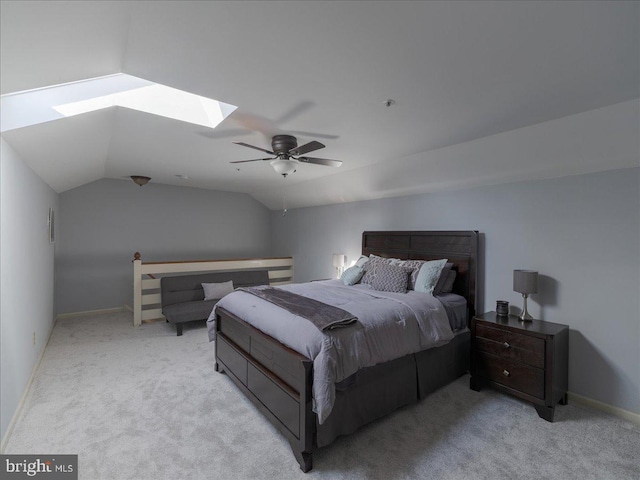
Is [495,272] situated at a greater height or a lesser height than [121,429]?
greater

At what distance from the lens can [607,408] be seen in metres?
2.52

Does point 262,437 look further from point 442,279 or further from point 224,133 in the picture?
point 224,133

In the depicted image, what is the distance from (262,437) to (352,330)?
1.01 meters

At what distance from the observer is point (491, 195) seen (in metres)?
3.30

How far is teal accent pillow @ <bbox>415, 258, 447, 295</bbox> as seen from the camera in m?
3.23

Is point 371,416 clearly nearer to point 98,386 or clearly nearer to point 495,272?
point 495,272

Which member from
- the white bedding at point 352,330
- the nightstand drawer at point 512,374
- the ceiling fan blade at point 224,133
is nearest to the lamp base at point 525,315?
the nightstand drawer at point 512,374

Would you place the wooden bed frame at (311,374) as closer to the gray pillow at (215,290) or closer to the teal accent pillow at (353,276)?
the teal accent pillow at (353,276)

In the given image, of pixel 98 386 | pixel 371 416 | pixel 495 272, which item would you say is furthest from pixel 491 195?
pixel 98 386

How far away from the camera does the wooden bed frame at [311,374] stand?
1.95 m

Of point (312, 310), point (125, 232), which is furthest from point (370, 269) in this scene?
point (125, 232)

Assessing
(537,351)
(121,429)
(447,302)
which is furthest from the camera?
(447,302)

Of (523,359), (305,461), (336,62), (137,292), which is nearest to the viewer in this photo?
(336,62)

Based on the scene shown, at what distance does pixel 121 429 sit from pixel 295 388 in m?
Answer: 1.39
